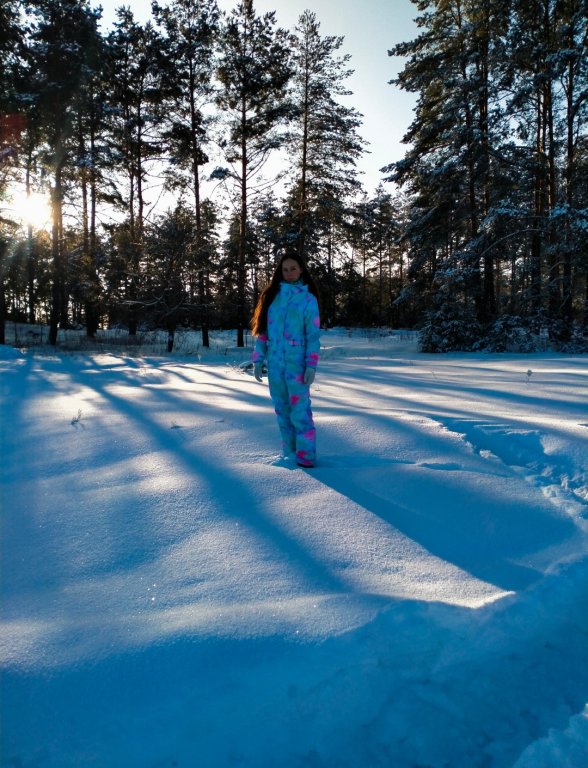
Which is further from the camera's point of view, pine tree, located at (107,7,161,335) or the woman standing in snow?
pine tree, located at (107,7,161,335)

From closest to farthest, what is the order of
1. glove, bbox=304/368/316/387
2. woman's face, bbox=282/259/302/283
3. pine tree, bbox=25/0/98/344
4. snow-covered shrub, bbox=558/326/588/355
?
glove, bbox=304/368/316/387 < woman's face, bbox=282/259/302/283 < snow-covered shrub, bbox=558/326/588/355 < pine tree, bbox=25/0/98/344

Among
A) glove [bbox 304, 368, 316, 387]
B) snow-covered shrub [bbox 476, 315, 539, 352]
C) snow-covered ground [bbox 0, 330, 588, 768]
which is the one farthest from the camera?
snow-covered shrub [bbox 476, 315, 539, 352]

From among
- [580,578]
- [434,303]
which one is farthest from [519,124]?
[580,578]

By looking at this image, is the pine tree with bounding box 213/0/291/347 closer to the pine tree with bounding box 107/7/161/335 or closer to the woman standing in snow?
the pine tree with bounding box 107/7/161/335

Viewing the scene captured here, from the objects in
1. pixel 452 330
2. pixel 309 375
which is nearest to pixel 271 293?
pixel 309 375

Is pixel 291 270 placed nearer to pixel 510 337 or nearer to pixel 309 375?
pixel 309 375

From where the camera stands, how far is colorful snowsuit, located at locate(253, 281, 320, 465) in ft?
9.09

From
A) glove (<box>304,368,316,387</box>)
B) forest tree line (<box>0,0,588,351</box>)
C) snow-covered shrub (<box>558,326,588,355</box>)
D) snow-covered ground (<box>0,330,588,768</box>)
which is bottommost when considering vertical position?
snow-covered ground (<box>0,330,588,768</box>)

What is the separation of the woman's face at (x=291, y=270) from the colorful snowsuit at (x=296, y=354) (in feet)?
0.15

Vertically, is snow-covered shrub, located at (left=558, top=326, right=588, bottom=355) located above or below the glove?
above

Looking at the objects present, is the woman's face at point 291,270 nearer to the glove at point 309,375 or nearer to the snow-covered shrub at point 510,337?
the glove at point 309,375

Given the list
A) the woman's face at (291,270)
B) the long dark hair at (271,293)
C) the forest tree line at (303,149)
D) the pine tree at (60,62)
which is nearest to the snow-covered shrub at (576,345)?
the forest tree line at (303,149)

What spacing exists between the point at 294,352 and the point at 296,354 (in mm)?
19

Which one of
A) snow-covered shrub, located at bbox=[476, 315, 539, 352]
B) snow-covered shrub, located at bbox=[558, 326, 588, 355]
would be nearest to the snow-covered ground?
snow-covered shrub, located at bbox=[558, 326, 588, 355]
